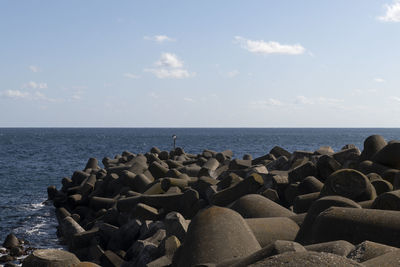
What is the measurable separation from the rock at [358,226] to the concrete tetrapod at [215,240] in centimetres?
63

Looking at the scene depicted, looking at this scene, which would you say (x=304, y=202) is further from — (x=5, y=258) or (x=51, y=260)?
(x=5, y=258)

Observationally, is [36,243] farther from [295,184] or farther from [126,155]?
Answer: [126,155]

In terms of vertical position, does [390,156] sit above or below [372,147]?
below

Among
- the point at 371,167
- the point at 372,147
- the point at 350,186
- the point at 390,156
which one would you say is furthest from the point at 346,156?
the point at 350,186

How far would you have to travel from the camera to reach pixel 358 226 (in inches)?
162

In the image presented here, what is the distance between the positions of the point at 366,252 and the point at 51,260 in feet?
8.94

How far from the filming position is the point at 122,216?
9.02 metres

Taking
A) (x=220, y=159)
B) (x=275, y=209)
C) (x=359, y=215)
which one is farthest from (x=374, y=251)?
(x=220, y=159)

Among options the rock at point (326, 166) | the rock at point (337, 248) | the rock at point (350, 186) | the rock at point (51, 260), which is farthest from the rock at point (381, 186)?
the rock at point (51, 260)

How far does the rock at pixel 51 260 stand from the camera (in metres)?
4.18

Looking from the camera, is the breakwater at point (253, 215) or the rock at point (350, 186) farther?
the rock at point (350, 186)

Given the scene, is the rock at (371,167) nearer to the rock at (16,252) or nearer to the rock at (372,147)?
the rock at (372,147)

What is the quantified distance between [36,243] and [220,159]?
23.0 feet

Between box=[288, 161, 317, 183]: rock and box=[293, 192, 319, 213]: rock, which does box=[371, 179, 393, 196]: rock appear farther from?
box=[288, 161, 317, 183]: rock
